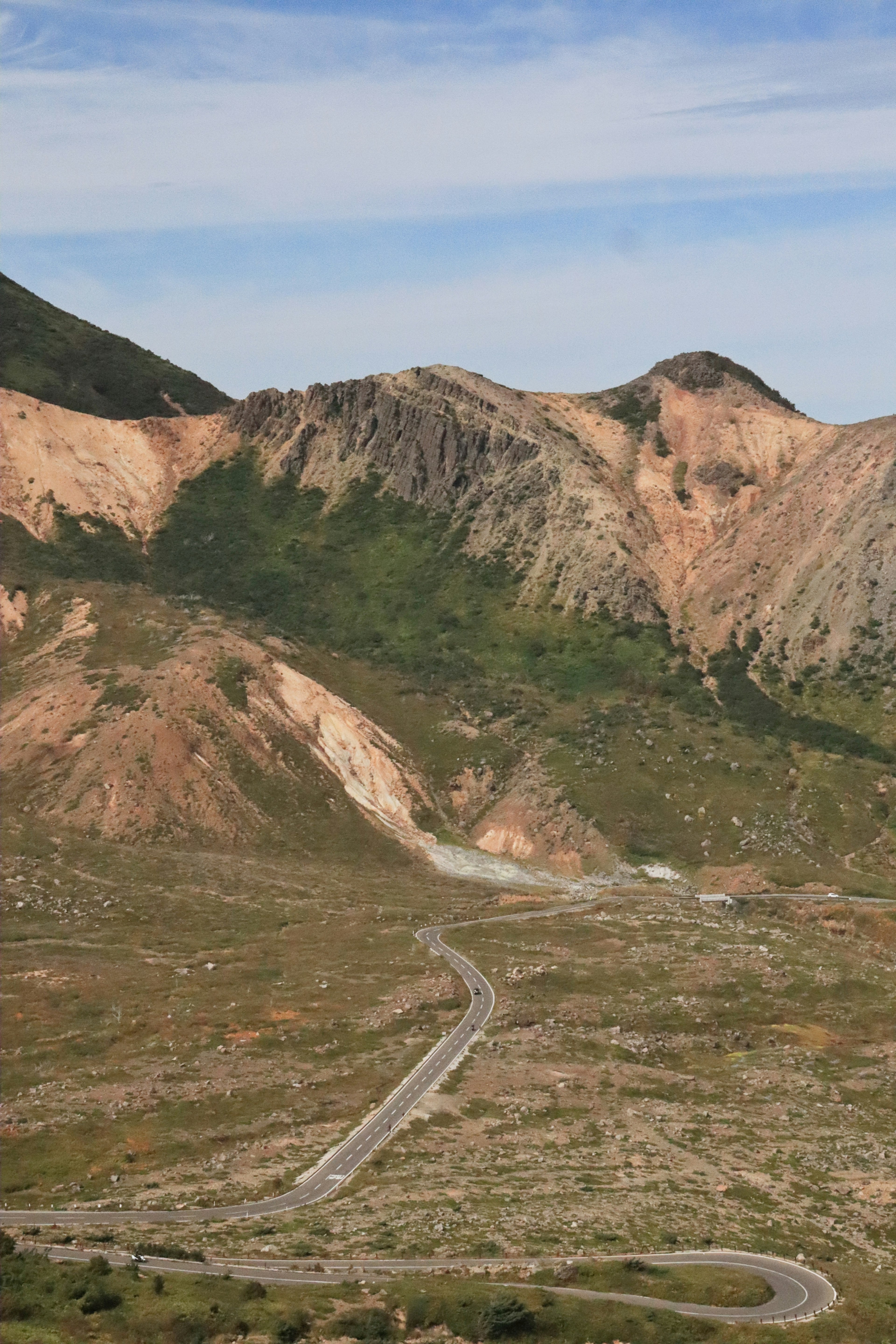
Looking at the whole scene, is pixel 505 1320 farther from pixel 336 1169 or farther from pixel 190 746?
pixel 190 746

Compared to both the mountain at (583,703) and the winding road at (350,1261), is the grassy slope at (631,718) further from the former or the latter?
the winding road at (350,1261)

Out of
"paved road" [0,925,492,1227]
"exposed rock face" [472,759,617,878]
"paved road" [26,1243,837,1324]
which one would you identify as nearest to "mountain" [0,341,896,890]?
"exposed rock face" [472,759,617,878]

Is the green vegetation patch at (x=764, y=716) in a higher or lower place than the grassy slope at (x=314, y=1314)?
higher

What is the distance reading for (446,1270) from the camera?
53594 mm

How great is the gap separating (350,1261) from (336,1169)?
49.2ft

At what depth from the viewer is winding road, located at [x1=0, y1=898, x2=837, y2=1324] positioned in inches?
2023

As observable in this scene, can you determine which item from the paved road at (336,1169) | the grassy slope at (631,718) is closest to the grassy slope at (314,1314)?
the paved road at (336,1169)

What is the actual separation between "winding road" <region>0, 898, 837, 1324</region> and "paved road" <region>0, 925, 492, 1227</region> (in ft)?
0.22

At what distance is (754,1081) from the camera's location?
291 feet

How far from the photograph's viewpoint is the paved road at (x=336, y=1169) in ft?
193

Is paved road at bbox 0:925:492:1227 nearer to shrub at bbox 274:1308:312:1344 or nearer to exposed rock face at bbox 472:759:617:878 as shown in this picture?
shrub at bbox 274:1308:312:1344

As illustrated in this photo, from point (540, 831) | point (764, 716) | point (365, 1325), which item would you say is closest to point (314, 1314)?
point (365, 1325)

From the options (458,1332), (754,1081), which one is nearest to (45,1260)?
(458,1332)

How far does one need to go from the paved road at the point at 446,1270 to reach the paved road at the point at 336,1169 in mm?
6009
